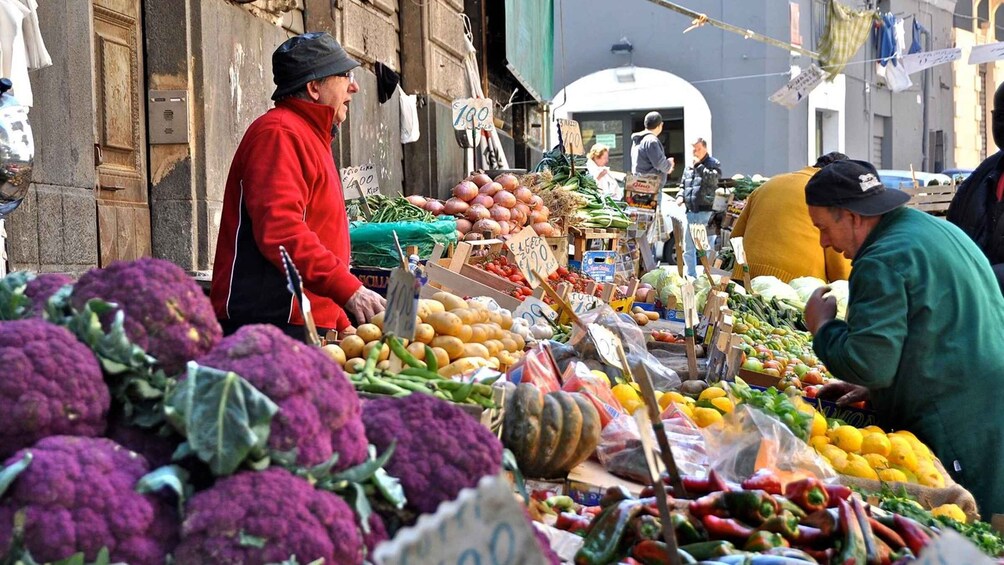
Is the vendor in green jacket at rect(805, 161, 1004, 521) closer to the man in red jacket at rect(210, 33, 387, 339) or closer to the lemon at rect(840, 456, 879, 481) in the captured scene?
the lemon at rect(840, 456, 879, 481)

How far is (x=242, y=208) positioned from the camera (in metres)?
3.80

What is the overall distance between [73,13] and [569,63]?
2046cm

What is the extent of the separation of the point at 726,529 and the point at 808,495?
262 millimetres

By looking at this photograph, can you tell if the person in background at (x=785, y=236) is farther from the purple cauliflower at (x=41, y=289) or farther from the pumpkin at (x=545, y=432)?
the purple cauliflower at (x=41, y=289)

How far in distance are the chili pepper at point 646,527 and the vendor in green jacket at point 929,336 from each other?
5.78 ft

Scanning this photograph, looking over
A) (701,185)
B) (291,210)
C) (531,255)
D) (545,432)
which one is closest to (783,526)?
(545,432)

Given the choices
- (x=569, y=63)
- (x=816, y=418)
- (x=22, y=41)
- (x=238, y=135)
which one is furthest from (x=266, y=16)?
(x=569, y=63)

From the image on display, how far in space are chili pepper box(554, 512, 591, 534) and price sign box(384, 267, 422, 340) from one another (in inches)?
21.8

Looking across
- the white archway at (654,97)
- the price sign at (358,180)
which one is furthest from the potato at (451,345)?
the white archway at (654,97)

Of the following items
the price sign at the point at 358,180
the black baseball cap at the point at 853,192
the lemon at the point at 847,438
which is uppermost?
the price sign at the point at 358,180

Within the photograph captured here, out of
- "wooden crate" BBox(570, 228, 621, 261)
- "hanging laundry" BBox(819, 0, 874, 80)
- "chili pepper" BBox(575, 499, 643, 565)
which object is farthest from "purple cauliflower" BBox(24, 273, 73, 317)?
"hanging laundry" BBox(819, 0, 874, 80)

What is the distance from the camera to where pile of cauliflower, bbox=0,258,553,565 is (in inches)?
57.6

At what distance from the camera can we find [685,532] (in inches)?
89.3

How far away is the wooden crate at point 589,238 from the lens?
935 cm
